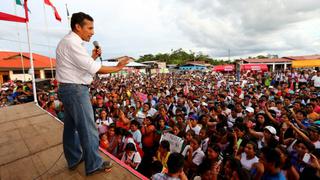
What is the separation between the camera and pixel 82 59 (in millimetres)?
1588

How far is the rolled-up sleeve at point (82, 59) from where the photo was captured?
159 centimetres

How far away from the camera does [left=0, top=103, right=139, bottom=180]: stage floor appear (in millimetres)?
1795

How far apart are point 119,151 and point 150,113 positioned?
8.82 feet

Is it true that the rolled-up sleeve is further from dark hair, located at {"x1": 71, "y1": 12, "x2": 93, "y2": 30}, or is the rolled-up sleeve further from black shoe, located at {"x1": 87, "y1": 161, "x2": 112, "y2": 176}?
black shoe, located at {"x1": 87, "y1": 161, "x2": 112, "y2": 176}

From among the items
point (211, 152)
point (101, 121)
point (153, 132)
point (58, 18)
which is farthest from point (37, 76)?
point (211, 152)

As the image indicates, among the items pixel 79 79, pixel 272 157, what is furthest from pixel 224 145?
pixel 79 79

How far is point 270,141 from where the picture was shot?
382 cm

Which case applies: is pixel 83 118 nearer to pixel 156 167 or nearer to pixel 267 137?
pixel 156 167

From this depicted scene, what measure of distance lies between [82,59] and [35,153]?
1.40 meters

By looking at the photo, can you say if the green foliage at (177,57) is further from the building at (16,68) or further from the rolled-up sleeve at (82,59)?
the rolled-up sleeve at (82,59)

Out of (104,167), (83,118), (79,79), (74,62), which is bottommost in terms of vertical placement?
(104,167)

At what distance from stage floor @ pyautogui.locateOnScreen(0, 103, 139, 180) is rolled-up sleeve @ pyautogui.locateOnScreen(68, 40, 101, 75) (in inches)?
36.7

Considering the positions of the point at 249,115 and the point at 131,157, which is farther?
the point at 249,115

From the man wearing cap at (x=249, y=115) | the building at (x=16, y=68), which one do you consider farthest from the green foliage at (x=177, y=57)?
the man wearing cap at (x=249, y=115)
